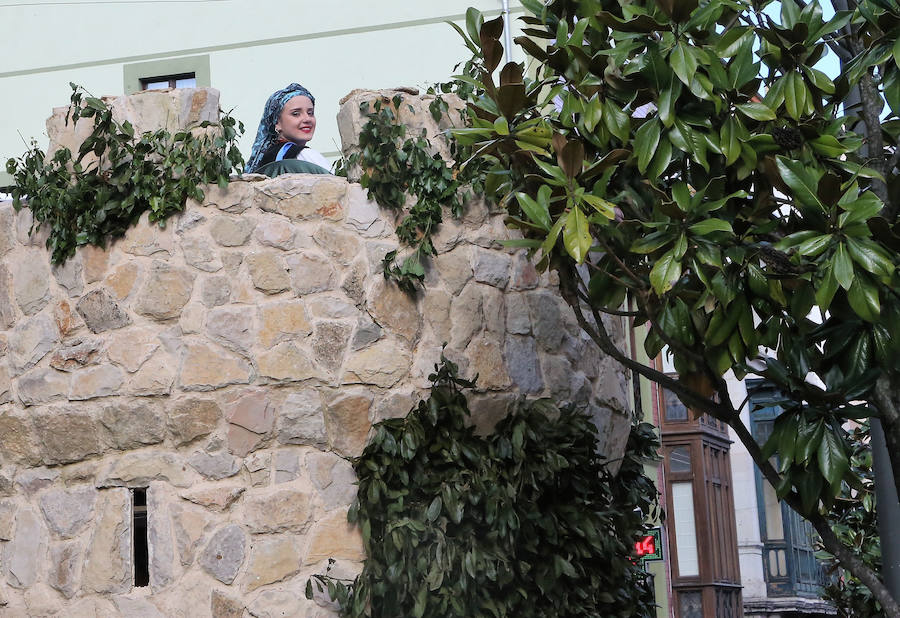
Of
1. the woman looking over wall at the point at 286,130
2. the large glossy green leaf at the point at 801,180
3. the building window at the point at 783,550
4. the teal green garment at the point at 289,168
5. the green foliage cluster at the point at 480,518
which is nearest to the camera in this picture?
the large glossy green leaf at the point at 801,180

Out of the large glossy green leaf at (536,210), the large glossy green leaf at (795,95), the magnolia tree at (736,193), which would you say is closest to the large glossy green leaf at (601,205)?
the magnolia tree at (736,193)

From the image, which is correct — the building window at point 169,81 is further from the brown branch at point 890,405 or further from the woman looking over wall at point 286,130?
the brown branch at point 890,405

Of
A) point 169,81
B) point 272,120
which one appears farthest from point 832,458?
point 169,81

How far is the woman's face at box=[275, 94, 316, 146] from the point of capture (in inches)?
313

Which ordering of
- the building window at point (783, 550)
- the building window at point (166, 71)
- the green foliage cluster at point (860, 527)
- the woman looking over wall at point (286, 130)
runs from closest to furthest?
1. the woman looking over wall at point (286, 130)
2. the green foliage cluster at point (860, 527)
3. the building window at point (166, 71)
4. the building window at point (783, 550)

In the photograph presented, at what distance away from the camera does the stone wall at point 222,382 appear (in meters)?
6.37

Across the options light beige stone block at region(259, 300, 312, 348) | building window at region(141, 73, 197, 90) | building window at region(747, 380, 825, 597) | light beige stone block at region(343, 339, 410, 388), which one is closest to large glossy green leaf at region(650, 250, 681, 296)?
light beige stone block at region(343, 339, 410, 388)

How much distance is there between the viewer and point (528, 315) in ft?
23.0

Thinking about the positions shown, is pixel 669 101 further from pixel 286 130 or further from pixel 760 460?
pixel 286 130

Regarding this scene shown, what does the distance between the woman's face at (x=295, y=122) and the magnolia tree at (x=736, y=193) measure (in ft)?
9.23

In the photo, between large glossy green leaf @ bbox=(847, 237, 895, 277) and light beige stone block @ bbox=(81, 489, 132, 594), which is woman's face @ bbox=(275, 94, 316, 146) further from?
large glossy green leaf @ bbox=(847, 237, 895, 277)

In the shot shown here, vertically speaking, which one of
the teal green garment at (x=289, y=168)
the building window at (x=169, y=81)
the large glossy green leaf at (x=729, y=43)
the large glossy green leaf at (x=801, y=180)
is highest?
the building window at (x=169, y=81)

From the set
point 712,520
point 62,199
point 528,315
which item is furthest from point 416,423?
point 712,520

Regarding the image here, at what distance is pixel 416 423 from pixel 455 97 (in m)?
1.83
